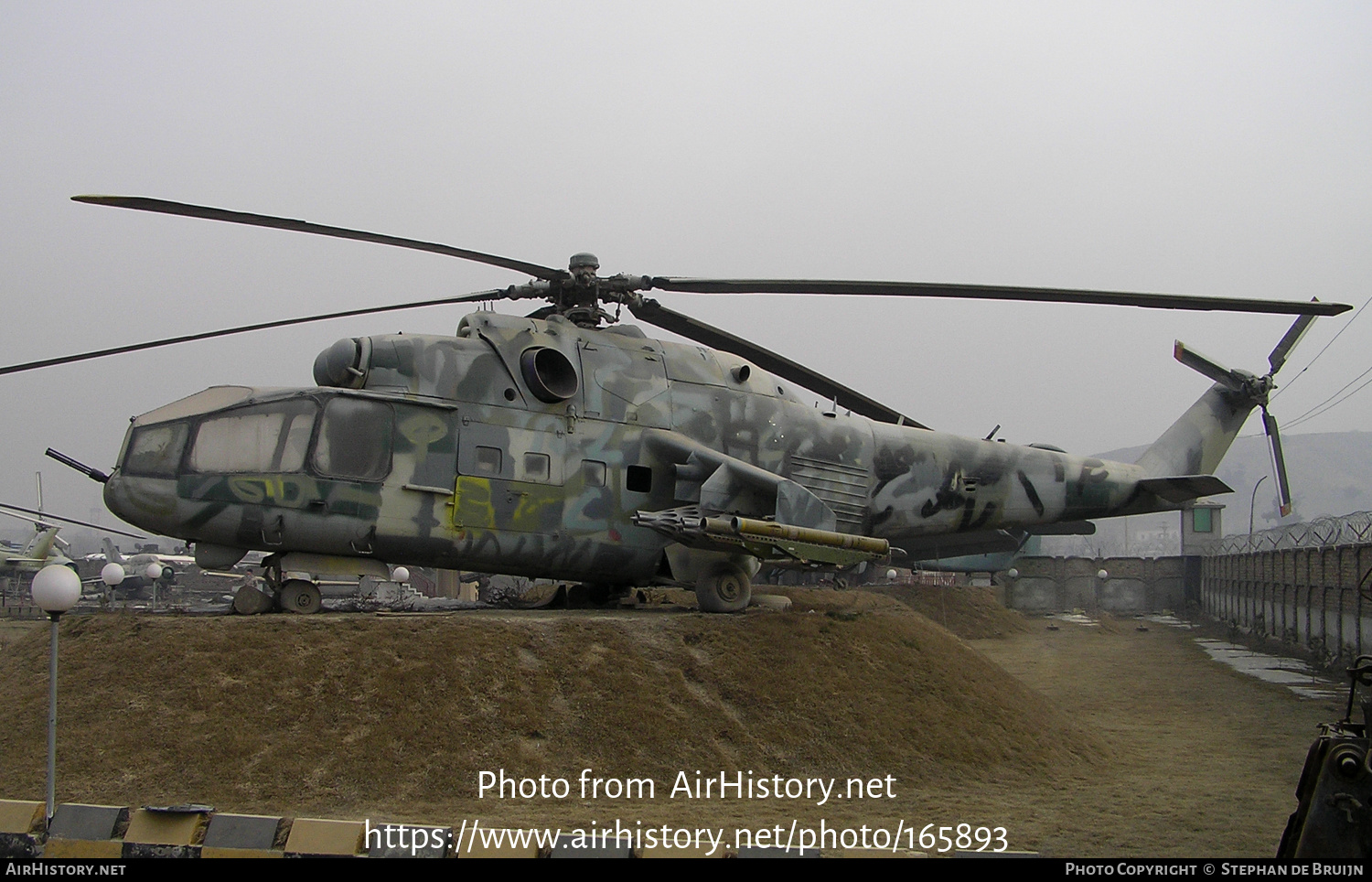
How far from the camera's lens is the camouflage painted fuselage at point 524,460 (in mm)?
12234

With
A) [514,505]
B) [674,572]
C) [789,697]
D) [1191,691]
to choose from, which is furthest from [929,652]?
[1191,691]

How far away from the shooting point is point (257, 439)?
40.6ft

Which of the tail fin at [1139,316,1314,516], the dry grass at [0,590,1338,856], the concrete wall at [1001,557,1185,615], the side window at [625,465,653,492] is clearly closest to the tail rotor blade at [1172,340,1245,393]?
the tail fin at [1139,316,1314,516]

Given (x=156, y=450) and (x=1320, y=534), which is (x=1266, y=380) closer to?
(x=1320, y=534)

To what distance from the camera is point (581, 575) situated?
14117 mm

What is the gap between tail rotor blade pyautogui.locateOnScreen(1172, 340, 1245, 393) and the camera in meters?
20.6

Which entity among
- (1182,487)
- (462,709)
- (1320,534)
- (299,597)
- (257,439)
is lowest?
(462,709)

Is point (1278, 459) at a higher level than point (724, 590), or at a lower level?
higher

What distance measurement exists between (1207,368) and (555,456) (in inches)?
580

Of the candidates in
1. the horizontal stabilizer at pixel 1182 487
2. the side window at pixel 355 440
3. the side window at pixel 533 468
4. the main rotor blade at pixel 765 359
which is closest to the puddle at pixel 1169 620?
the horizontal stabilizer at pixel 1182 487

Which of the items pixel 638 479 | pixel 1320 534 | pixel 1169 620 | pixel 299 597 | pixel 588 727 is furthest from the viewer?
pixel 1169 620

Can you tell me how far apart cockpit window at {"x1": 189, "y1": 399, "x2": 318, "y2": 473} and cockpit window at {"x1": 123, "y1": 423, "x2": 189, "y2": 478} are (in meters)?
0.19

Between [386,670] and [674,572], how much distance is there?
4.64 metres

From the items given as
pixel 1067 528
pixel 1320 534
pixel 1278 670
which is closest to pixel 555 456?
pixel 1067 528
